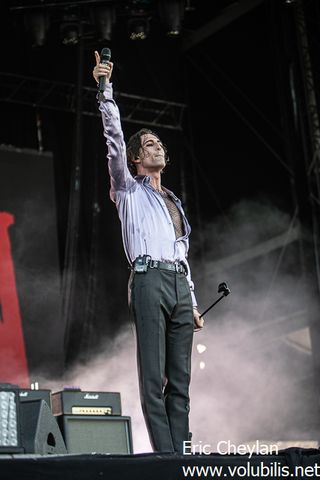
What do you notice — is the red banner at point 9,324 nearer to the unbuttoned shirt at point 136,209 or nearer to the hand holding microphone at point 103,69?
the unbuttoned shirt at point 136,209

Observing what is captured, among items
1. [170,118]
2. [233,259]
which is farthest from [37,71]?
[233,259]

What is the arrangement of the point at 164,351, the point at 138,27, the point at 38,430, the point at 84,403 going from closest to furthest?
the point at 38,430
the point at 164,351
the point at 84,403
the point at 138,27

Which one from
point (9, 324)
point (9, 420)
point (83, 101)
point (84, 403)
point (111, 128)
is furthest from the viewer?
point (83, 101)

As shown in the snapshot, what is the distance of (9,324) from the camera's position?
706 cm

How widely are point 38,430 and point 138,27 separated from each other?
5.48m

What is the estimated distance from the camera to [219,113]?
28.2 feet

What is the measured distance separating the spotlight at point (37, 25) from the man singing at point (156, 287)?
4286 millimetres

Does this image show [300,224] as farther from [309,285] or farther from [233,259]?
[233,259]

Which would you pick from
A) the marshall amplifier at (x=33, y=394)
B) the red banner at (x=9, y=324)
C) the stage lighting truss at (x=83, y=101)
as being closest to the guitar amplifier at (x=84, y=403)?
the marshall amplifier at (x=33, y=394)

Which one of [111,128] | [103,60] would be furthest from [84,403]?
[103,60]

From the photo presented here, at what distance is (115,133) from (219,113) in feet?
18.2

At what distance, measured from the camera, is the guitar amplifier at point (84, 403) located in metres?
4.34

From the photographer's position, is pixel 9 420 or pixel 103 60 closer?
pixel 9 420

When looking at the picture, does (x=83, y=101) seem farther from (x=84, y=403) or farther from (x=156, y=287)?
(x=156, y=287)
